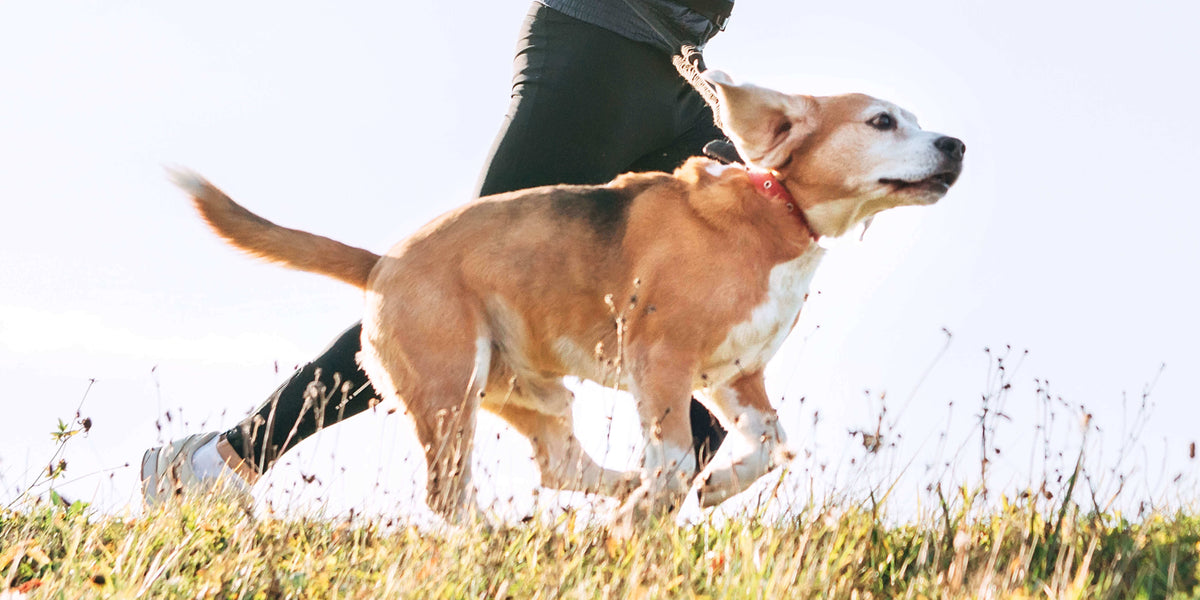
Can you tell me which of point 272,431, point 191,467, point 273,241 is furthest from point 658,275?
point 191,467

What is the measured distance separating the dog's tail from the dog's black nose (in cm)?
202

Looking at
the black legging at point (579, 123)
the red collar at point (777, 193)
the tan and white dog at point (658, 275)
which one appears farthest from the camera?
the black legging at point (579, 123)

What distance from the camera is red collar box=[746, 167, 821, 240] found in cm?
427

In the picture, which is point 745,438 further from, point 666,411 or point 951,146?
point 951,146

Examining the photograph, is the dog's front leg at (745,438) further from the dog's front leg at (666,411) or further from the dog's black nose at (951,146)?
the dog's black nose at (951,146)

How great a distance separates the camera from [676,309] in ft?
13.4

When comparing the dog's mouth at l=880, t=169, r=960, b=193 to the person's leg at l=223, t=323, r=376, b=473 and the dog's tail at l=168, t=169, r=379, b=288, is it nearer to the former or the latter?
the dog's tail at l=168, t=169, r=379, b=288

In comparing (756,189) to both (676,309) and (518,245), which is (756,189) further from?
(518,245)

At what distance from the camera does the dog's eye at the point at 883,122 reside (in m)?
4.27

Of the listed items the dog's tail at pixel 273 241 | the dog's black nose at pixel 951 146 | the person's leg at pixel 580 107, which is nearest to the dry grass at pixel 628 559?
the dog's tail at pixel 273 241

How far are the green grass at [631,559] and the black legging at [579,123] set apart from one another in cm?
77

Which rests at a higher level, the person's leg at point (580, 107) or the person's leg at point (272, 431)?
the person's leg at point (580, 107)

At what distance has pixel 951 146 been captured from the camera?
4199mm

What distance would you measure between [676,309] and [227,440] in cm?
212
